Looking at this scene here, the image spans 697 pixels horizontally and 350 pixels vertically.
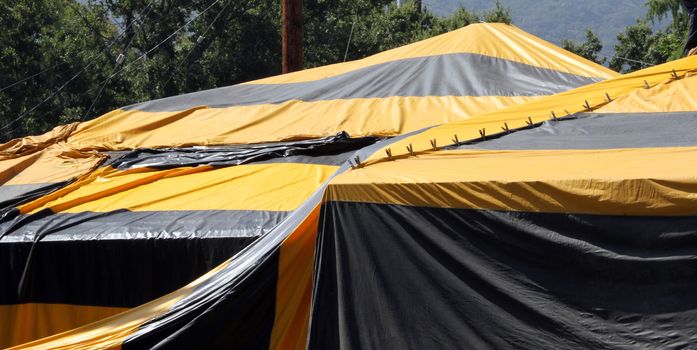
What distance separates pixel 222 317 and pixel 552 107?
2.30 meters

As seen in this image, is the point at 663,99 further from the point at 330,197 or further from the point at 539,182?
the point at 330,197

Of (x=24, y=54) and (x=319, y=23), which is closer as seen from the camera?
(x=24, y=54)

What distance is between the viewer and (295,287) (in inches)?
166

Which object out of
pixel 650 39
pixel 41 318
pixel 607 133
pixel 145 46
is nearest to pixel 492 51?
pixel 607 133

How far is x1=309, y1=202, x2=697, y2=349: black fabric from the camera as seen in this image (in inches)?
127

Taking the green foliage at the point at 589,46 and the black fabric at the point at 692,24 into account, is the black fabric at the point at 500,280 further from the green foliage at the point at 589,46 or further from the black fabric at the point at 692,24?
the green foliage at the point at 589,46

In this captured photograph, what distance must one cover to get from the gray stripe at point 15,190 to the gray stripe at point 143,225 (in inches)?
24.2

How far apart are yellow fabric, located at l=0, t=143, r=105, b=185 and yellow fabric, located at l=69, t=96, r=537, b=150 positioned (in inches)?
8.7

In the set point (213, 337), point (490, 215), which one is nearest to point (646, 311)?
point (490, 215)

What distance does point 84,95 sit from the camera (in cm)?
2100

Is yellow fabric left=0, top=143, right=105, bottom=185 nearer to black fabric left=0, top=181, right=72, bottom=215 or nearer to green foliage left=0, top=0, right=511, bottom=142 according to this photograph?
black fabric left=0, top=181, right=72, bottom=215

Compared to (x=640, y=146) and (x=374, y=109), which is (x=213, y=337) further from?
(x=374, y=109)

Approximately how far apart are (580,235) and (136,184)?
3.78 m

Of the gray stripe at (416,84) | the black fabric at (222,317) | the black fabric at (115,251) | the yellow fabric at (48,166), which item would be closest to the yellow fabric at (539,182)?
the black fabric at (222,317)
